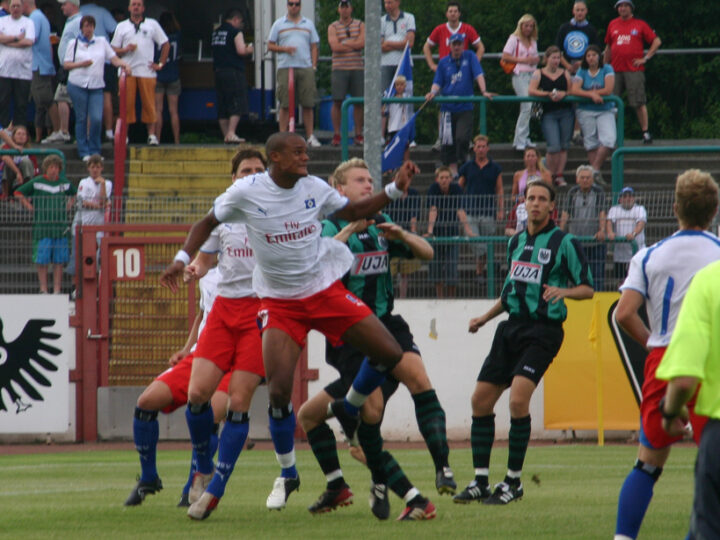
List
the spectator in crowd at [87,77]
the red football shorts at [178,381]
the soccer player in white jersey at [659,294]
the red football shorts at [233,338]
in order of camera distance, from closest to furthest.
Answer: the soccer player in white jersey at [659,294]
the red football shorts at [233,338]
the red football shorts at [178,381]
the spectator in crowd at [87,77]

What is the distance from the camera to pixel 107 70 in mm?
19391

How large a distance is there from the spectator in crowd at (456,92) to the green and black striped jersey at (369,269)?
878cm

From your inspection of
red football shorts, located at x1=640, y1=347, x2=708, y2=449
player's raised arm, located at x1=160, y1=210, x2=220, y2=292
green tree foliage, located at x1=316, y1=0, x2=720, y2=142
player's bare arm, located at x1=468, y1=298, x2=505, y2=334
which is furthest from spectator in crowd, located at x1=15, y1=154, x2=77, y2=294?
green tree foliage, located at x1=316, y1=0, x2=720, y2=142

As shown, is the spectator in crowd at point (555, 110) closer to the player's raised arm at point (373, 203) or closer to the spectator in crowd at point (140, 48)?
the spectator in crowd at point (140, 48)

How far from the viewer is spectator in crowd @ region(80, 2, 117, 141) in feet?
64.0

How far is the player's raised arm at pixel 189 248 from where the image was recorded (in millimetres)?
7574

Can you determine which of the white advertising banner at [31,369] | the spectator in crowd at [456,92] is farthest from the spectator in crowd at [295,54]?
the white advertising banner at [31,369]

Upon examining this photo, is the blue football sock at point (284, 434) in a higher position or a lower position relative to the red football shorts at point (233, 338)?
lower

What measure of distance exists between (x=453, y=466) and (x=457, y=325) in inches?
143

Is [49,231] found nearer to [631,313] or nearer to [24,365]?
[24,365]

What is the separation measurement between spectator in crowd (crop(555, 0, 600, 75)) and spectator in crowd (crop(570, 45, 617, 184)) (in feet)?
1.65

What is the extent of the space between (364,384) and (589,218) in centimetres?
711

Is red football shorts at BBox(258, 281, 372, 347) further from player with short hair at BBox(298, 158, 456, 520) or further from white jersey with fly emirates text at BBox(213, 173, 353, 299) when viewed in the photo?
player with short hair at BBox(298, 158, 456, 520)

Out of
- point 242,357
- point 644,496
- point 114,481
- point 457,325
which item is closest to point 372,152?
point 457,325
